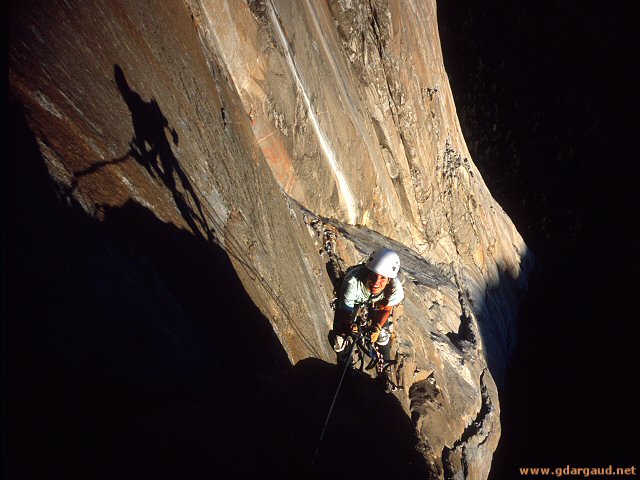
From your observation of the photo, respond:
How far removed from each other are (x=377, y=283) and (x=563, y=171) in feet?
94.6

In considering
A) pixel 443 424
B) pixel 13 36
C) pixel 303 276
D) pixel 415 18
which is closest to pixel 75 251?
pixel 13 36

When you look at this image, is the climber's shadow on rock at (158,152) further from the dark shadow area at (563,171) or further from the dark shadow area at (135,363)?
the dark shadow area at (563,171)

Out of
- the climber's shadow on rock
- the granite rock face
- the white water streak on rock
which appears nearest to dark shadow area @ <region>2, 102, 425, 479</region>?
the granite rock face

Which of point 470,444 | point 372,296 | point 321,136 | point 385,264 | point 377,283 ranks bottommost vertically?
point 470,444

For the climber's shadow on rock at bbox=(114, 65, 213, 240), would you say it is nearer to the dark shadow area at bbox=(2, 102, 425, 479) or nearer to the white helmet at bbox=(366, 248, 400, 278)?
the dark shadow area at bbox=(2, 102, 425, 479)

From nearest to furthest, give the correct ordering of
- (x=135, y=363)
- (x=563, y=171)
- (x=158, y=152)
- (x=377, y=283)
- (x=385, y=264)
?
1. (x=135, y=363)
2. (x=158, y=152)
3. (x=385, y=264)
4. (x=377, y=283)
5. (x=563, y=171)

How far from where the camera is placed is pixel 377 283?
531 cm

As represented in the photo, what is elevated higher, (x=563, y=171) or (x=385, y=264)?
(x=385, y=264)

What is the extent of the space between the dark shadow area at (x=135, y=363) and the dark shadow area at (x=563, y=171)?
18090mm

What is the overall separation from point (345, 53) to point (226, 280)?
909cm

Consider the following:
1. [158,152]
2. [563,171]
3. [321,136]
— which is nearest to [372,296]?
[158,152]

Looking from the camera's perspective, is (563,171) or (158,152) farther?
(563,171)

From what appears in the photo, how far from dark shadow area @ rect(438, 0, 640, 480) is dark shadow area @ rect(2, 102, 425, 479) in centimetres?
1809

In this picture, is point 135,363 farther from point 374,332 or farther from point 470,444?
point 470,444
